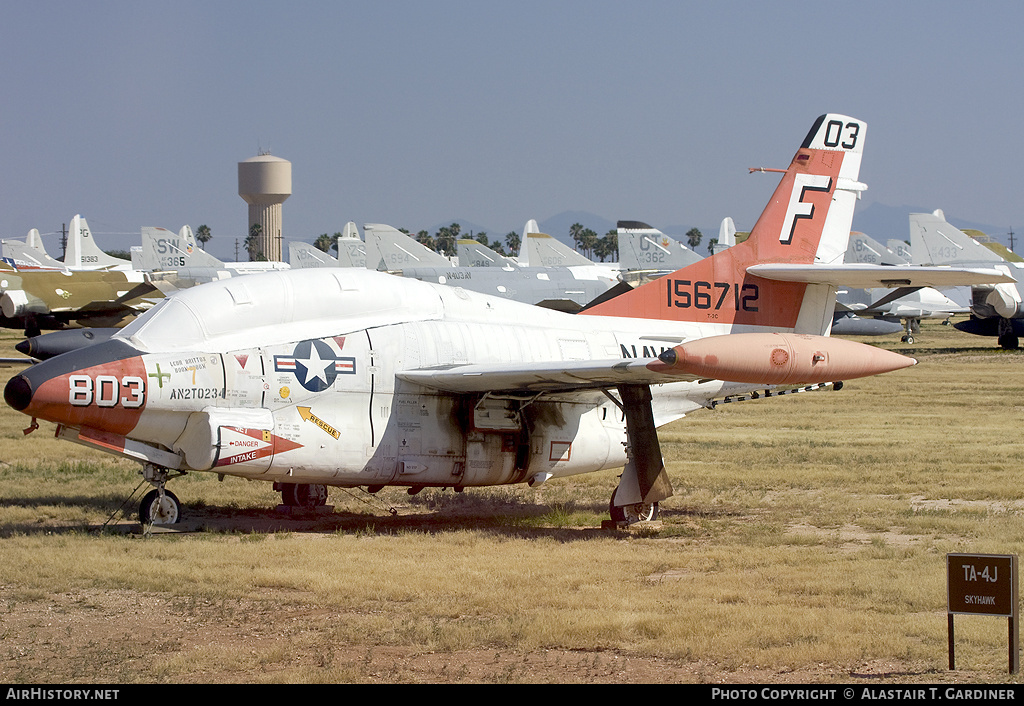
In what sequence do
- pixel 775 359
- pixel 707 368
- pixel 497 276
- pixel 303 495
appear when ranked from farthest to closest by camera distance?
pixel 497 276
pixel 303 495
pixel 775 359
pixel 707 368

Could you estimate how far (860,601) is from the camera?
9.16 m

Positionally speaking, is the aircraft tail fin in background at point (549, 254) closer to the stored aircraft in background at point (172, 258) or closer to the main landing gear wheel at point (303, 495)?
the stored aircraft in background at point (172, 258)

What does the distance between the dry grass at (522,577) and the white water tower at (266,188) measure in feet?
549

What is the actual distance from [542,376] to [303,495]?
426cm

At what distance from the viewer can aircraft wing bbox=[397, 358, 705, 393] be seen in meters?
11.6

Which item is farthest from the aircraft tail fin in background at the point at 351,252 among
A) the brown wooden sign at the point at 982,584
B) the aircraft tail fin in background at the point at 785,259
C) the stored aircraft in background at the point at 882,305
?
the brown wooden sign at the point at 982,584

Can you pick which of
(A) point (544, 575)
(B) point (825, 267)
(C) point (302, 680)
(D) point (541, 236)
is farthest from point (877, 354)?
(D) point (541, 236)

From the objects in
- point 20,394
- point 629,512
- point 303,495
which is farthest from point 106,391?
point 629,512

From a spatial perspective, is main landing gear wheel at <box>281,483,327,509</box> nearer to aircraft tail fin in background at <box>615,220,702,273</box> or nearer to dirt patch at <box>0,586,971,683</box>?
dirt patch at <box>0,586,971,683</box>

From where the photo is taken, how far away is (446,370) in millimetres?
12555

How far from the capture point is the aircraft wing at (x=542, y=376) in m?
11.6

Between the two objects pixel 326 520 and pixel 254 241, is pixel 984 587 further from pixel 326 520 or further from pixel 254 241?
pixel 254 241

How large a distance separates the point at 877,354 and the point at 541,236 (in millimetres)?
55374
